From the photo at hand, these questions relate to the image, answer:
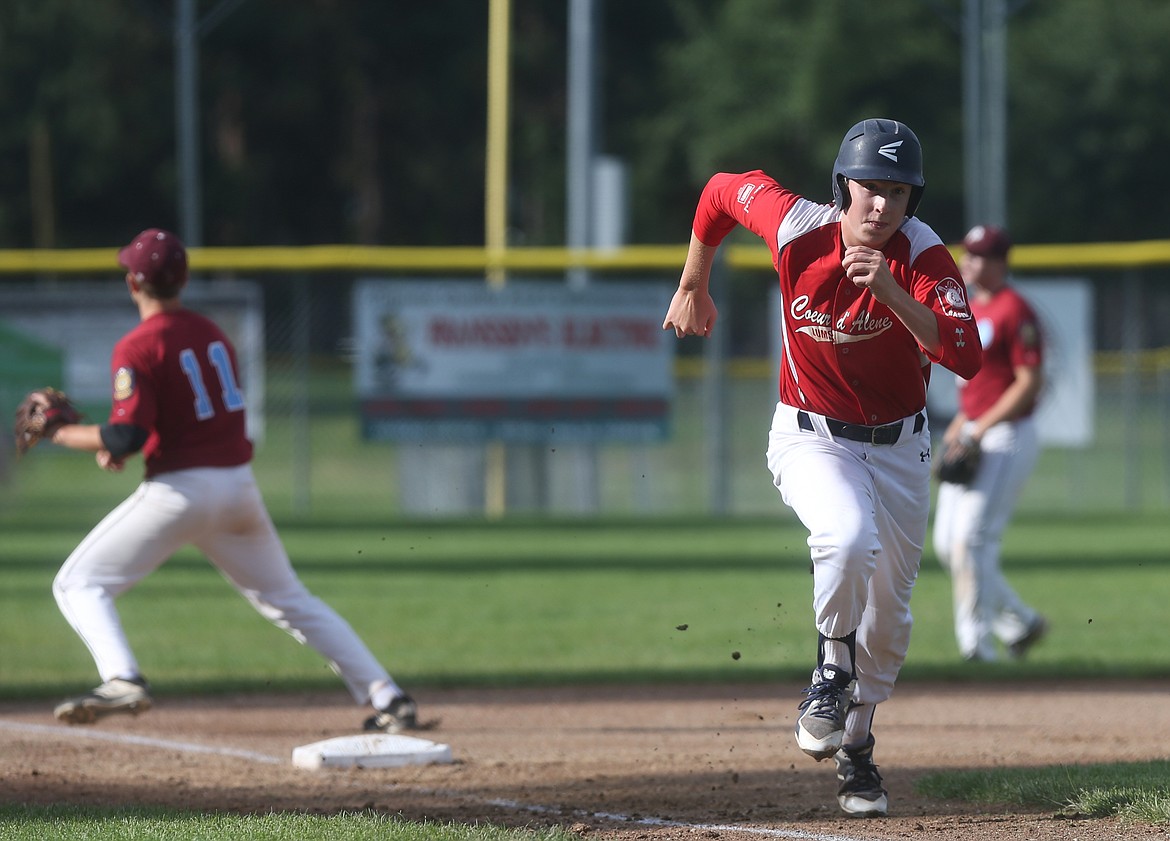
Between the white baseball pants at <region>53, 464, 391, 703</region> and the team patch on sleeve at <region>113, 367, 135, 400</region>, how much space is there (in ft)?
1.20

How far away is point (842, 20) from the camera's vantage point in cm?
4584

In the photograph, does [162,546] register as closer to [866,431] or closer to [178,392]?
[178,392]

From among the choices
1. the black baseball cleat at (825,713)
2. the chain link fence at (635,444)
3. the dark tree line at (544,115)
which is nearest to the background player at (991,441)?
the black baseball cleat at (825,713)

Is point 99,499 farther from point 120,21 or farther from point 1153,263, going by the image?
point 120,21

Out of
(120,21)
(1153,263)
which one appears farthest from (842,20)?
(1153,263)

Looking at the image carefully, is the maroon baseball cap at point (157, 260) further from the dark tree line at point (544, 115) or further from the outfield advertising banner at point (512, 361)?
the dark tree line at point (544, 115)

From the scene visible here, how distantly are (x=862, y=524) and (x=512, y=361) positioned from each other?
37.9 ft

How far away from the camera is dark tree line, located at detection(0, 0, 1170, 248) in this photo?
134 feet

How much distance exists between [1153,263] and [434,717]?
11.2m

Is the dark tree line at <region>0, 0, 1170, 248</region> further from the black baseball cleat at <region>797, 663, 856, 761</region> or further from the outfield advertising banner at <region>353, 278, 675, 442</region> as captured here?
the black baseball cleat at <region>797, 663, 856, 761</region>

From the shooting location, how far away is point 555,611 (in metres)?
10.8

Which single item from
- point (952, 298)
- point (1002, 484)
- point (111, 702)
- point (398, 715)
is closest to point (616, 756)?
point (398, 715)

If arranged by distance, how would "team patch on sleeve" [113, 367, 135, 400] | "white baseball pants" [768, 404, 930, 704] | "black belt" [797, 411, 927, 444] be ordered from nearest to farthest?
"white baseball pants" [768, 404, 930, 704] → "black belt" [797, 411, 927, 444] → "team patch on sleeve" [113, 367, 135, 400]

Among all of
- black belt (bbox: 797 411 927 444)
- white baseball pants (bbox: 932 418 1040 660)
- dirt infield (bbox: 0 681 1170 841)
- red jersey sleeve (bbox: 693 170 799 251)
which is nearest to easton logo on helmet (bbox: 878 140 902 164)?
red jersey sleeve (bbox: 693 170 799 251)
